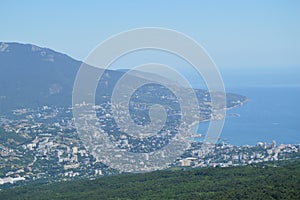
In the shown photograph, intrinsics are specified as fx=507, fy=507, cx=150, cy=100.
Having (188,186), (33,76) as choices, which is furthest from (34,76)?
(188,186)

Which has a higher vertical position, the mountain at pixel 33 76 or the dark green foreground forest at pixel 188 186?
the mountain at pixel 33 76

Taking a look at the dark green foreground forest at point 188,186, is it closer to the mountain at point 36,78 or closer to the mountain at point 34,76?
the mountain at point 36,78

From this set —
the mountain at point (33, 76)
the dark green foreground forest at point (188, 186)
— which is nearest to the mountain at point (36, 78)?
the mountain at point (33, 76)

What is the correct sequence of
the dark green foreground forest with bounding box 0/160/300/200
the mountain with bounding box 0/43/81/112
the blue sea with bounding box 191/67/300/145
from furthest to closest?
the mountain with bounding box 0/43/81/112
the blue sea with bounding box 191/67/300/145
the dark green foreground forest with bounding box 0/160/300/200

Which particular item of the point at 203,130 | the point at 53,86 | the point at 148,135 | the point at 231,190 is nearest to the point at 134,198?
the point at 231,190

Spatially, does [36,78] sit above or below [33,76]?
below

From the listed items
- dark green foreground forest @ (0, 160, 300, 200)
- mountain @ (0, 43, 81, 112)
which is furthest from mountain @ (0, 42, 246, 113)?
dark green foreground forest @ (0, 160, 300, 200)

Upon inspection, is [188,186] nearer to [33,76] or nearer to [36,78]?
[36,78]

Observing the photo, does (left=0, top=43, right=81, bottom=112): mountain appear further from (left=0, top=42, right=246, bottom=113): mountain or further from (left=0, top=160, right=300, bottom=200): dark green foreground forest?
(left=0, top=160, right=300, bottom=200): dark green foreground forest

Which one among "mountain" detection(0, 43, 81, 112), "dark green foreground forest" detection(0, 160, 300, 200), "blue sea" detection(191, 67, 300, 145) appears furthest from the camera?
"mountain" detection(0, 43, 81, 112)
